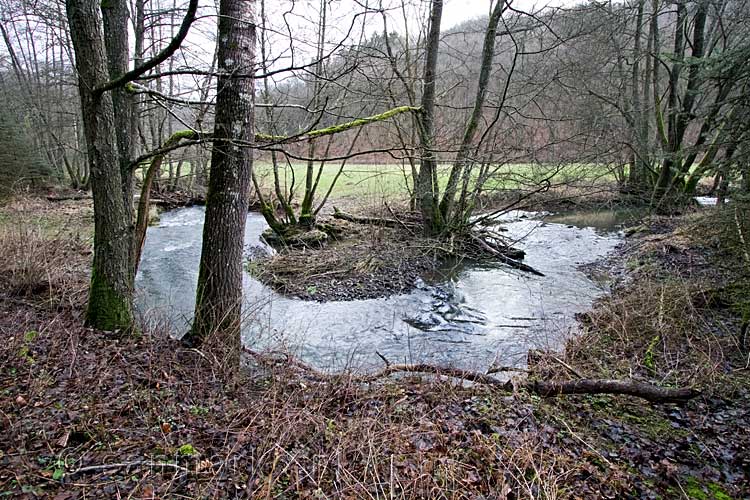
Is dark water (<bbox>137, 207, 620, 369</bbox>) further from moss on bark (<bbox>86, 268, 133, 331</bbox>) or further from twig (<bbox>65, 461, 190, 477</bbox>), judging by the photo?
twig (<bbox>65, 461, 190, 477</bbox>)

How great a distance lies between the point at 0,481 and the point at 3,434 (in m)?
0.51

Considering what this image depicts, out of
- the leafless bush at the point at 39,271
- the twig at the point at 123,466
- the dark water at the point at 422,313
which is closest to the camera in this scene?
the twig at the point at 123,466

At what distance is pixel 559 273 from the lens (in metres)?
10.1

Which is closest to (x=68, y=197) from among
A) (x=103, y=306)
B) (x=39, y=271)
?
(x=39, y=271)

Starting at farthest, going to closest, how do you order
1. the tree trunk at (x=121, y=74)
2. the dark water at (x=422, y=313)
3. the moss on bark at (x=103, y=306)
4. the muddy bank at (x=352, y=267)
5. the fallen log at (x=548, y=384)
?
the muddy bank at (x=352, y=267) → the dark water at (x=422, y=313) → the tree trunk at (x=121, y=74) → the moss on bark at (x=103, y=306) → the fallen log at (x=548, y=384)

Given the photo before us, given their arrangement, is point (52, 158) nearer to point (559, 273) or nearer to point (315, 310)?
point (315, 310)

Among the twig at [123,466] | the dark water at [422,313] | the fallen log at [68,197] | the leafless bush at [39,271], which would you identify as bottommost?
the dark water at [422,313]

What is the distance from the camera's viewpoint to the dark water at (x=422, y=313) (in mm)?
6383

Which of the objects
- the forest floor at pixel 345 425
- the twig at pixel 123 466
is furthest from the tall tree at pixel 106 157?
the twig at pixel 123 466

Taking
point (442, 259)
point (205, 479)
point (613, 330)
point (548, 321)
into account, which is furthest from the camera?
point (442, 259)

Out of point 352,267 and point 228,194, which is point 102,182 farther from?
point 352,267

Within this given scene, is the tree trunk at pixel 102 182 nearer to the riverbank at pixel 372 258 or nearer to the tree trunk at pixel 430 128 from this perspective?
the riverbank at pixel 372 258

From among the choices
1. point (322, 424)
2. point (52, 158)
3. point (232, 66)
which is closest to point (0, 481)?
point (322, 424)

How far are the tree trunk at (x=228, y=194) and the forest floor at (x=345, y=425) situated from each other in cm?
40
